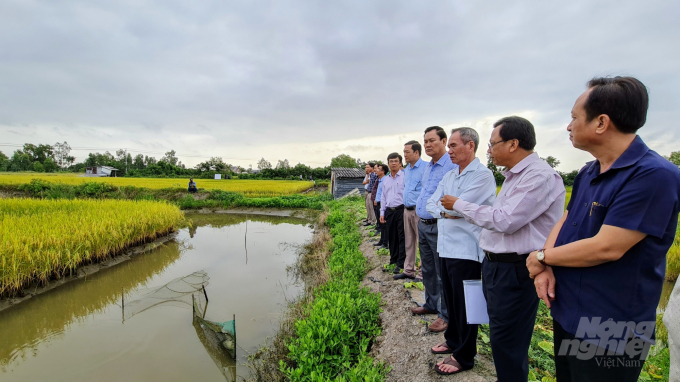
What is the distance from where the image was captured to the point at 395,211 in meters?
4.62

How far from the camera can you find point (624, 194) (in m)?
1.06

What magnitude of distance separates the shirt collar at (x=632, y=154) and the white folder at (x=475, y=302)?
3.49 feet

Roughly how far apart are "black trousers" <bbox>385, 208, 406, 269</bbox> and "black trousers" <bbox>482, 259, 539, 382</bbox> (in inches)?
105

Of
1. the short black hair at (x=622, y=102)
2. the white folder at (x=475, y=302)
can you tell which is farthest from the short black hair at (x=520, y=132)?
the white folder at (x=475, y=302)

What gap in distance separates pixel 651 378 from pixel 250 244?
9.09 m

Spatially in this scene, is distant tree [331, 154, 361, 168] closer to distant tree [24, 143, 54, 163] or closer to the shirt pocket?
distant tree [24, 143, 54, 163]

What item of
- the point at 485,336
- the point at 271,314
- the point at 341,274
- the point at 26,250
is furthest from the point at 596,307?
the point at 26,250

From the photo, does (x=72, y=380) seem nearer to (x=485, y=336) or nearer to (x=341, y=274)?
(x=341, y=274)

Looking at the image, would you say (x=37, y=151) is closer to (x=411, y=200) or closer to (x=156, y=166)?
(x=156, y=166)

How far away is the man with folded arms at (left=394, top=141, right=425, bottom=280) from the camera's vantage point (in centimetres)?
396

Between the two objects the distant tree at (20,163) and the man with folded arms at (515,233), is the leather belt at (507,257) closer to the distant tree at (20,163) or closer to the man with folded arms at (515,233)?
the man with folded arms at (515,233)

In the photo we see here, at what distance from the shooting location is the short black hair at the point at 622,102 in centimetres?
110

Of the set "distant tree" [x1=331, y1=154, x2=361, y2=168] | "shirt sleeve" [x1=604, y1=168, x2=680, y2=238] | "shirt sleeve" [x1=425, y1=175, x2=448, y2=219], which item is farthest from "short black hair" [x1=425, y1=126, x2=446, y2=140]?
"distant tree" [x1=331, y1=154, x2=361, y2=168]

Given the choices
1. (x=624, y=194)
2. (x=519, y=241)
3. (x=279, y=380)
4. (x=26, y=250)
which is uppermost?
(x=624, y=194)
